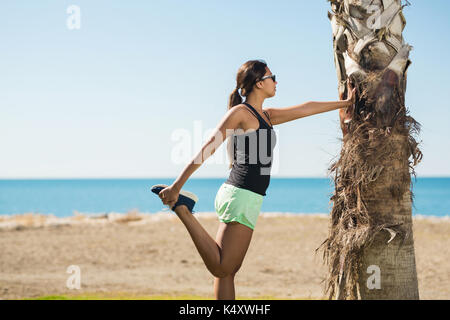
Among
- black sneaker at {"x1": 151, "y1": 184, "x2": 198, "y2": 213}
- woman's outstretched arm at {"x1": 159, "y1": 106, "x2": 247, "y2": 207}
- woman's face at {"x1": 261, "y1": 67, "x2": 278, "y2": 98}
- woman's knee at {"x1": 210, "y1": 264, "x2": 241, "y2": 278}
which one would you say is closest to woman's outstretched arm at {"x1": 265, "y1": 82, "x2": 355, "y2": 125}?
woman's face at {"x1": 261, "y1": 67, "x2": 278, "y2": 98}

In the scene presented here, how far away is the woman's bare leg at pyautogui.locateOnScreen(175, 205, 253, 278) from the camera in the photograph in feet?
11.0

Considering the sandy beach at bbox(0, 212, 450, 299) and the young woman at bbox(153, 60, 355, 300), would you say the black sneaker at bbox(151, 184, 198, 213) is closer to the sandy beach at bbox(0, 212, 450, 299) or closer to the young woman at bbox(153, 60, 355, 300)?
the young woman at bbox(153, 60, 355, 300)

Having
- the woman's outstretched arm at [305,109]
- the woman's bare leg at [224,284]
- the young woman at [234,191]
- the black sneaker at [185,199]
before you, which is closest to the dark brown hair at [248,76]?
the young woman at [234,191]

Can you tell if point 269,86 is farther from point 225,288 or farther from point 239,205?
point 225,288

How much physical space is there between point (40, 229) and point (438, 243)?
44.1 feet

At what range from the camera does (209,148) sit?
3354mm

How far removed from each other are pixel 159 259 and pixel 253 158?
29.6 ft

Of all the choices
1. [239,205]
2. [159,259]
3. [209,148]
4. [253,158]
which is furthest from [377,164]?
[159,259]

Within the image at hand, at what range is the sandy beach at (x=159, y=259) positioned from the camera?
877 cm

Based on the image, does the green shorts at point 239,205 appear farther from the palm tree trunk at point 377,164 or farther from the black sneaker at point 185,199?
the palm tree trunk at point 377,164

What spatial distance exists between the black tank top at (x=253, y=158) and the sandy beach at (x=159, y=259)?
4.41 metres

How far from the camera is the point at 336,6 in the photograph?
4035 mm
